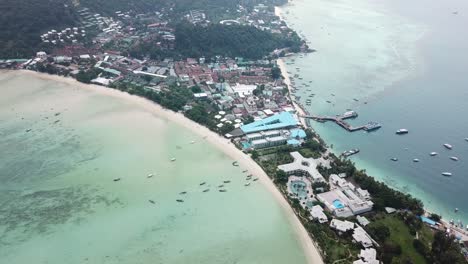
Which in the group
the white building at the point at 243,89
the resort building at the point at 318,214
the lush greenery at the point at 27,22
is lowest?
the resort building at the point at 318,214

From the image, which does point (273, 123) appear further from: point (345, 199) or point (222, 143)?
point (345, 199)

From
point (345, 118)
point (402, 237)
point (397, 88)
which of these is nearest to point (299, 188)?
point (402, 237)

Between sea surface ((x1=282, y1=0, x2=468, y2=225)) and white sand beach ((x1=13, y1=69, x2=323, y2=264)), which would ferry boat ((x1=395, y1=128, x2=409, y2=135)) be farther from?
white sand beach ((x1=13, y1=69, x2=323, y2=264))

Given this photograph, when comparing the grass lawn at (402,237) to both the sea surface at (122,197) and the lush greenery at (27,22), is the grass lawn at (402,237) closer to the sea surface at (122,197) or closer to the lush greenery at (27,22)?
the sea surface at (122,197)

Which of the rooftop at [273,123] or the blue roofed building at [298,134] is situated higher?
the rooftop at [273,123]

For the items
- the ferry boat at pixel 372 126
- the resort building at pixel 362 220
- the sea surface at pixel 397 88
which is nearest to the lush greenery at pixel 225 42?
the sea surface at pixel 397 88

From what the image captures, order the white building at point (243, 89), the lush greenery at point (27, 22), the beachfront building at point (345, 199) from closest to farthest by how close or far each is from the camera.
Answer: the beachfront building at point (345, 199) → the white building at point (243, 89) → the lush greenery at point (27, 22)

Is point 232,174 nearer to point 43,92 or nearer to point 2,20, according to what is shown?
point 43,92
